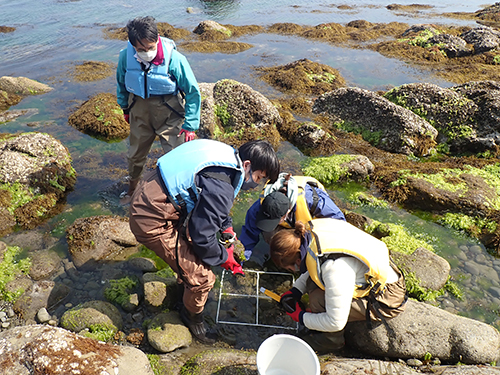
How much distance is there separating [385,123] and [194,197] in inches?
265

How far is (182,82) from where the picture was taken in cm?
464

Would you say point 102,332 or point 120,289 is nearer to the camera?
point 102,332

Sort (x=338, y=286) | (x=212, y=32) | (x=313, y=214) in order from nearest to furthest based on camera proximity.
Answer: (x=338, y=286), (x=313, y=214), (x=212, y=32)

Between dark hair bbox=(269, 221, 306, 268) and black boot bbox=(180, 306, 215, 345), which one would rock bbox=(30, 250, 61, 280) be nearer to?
black boot bbox=(180, 306, 215, 345)

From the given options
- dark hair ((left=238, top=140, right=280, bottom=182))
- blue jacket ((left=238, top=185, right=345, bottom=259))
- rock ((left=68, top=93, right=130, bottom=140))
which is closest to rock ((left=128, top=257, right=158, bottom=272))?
blue jacket ((left=238, top=185, right=345, bottom=259))

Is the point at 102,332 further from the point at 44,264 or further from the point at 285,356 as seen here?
the point at 285,356

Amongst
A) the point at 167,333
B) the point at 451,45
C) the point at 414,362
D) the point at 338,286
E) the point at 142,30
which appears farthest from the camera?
the point at 451,45

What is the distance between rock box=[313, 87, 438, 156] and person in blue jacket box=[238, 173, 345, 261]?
14.5 feet

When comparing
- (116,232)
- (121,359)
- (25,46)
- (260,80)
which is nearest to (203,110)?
(116,232)

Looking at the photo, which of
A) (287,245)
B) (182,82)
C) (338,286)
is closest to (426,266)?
(338,286)

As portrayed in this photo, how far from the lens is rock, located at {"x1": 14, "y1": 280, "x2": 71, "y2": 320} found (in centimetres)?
390

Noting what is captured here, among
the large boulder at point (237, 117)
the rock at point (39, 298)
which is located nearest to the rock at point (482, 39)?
the large boulder at point (237, 117)

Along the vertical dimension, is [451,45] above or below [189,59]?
below

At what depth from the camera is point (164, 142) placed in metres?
5.17
